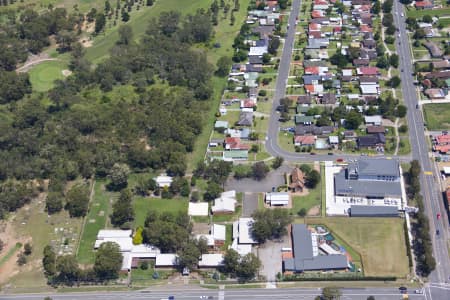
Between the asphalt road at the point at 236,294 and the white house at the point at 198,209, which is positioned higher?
the white house at the point at 198,209

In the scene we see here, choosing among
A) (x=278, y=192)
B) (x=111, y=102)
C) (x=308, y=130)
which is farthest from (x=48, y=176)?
(x=308, y=130)

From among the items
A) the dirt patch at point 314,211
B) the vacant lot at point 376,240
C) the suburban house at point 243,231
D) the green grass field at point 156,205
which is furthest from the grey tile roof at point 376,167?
the green grass field at point 156,205

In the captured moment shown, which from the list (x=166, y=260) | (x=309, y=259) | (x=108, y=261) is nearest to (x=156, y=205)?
(x=166, y=260)

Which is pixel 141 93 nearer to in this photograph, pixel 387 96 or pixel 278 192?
pixel 278 192

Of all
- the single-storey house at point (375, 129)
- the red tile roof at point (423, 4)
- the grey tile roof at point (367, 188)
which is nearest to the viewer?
the grey tile roof at point (367, 188)

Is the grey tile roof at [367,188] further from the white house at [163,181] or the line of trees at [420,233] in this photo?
the white house at [163,181]

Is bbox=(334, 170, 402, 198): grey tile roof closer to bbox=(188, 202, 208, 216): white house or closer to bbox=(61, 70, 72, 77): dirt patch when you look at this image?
bbox=(188, 202, 208, 216): white house

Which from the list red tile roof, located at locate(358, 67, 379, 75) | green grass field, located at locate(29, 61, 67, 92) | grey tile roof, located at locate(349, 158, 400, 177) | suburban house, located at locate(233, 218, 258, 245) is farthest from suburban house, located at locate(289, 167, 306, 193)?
green grass field, located at locate(29, 61, 67, 92)
